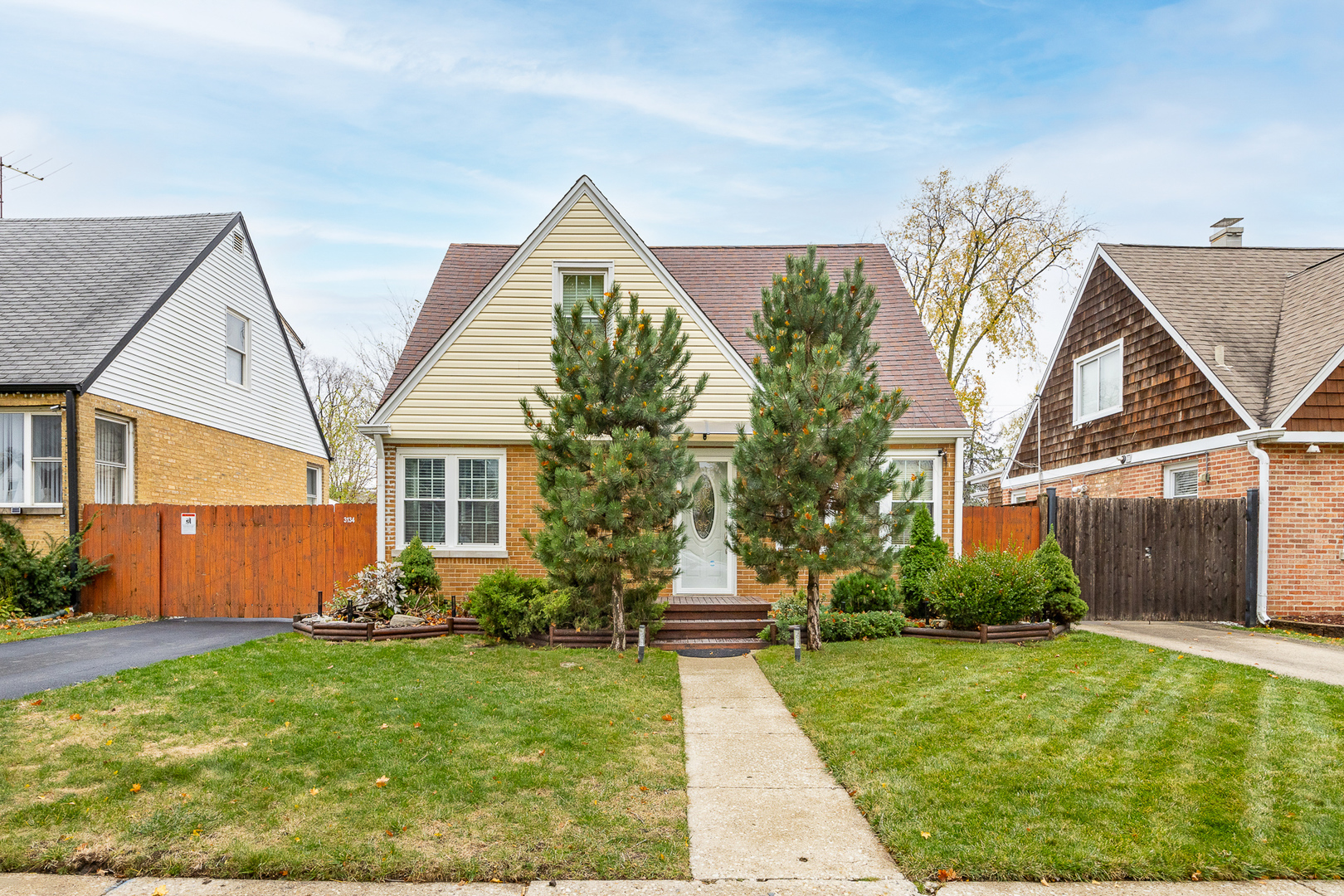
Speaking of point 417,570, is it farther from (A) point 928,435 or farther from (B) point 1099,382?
(B) point 1099,382

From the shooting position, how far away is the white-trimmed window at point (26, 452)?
41.0 ft

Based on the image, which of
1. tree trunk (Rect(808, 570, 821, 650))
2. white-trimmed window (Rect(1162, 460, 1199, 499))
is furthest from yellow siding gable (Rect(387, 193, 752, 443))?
white-trimmed window (Rect(1162, 460, 1199, 499))

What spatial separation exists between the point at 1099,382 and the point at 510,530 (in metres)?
13.1

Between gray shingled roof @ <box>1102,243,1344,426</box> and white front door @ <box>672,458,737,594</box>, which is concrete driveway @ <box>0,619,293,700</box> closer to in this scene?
white front door @ <box>672,458,737,594</box>

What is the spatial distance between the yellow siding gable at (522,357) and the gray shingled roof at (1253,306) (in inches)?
338

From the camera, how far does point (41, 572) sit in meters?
12.1

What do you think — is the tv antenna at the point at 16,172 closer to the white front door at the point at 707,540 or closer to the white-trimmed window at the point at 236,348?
the white-trimmed window at the point at 236,348

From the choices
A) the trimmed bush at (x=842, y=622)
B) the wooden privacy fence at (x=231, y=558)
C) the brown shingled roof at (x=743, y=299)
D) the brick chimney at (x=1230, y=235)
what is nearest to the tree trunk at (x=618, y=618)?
the trimmed bush at (x=842, y=622)

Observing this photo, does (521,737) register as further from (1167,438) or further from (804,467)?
(1167,438)

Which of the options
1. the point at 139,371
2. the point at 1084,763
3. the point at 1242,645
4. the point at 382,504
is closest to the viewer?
the point at 1084,763

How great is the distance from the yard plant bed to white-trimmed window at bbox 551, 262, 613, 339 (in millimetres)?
7019

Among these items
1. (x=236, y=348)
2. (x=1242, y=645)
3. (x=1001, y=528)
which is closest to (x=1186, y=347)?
(x=1001, y=528)

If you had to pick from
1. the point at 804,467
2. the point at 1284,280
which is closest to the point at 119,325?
the point at 804,467

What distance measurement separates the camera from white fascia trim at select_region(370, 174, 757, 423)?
12133 mm
